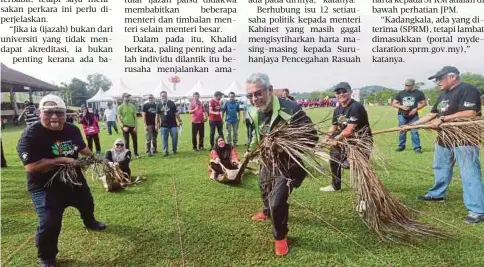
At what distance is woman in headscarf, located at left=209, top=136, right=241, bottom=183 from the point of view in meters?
5.72

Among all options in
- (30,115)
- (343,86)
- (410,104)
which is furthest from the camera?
(410,104)

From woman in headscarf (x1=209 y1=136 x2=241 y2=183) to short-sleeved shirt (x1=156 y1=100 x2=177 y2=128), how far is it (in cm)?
271

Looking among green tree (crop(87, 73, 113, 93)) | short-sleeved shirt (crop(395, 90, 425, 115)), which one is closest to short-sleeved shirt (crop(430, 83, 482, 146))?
short-sleeved shirt (crop(395, 90, 425, 115))

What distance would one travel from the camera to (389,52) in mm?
5590

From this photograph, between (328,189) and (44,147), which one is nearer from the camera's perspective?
(44,147)

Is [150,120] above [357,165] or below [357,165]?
above

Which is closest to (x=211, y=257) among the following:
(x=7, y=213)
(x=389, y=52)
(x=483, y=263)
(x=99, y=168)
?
(x=99, y=168)

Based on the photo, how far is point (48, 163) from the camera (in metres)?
3.07

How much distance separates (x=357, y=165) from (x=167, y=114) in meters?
6.12

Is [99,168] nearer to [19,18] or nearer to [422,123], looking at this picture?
[19,18]

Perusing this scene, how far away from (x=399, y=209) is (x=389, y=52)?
10.2 ft

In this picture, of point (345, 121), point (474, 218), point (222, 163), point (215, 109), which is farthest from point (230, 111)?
point (474, 218)

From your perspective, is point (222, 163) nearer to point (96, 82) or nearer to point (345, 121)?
point (345, 121)

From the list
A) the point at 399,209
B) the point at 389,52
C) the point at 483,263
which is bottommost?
the point at 483,263
